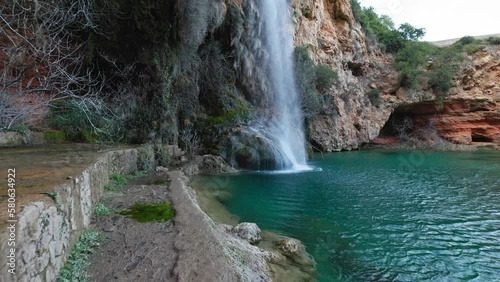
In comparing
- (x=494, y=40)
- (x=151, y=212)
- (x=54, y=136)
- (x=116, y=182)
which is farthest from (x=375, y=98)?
(x=151, y=212)

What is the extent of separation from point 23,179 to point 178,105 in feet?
30.4

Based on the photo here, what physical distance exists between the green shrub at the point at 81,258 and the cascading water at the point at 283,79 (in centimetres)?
1132

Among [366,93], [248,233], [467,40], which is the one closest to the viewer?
[248,233]

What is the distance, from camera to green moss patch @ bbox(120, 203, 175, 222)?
332 cm

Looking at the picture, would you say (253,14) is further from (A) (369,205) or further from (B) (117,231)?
(B) (117,231)

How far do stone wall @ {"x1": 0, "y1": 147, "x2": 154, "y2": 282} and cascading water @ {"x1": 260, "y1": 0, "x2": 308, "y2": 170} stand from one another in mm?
11218

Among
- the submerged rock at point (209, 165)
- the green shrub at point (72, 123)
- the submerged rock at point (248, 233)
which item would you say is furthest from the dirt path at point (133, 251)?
the submerged rock at point (209, 165)

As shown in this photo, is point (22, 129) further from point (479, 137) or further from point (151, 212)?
point (479, 137)

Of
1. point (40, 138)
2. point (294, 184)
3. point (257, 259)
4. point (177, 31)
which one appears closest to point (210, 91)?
point (177, 31)

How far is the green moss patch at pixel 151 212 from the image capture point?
332 cm

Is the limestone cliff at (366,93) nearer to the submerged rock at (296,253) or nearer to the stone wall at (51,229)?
the submerged rock at (296,253)

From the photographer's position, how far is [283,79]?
16484mm

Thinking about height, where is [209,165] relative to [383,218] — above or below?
above

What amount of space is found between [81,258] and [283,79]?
1540 centimetres
